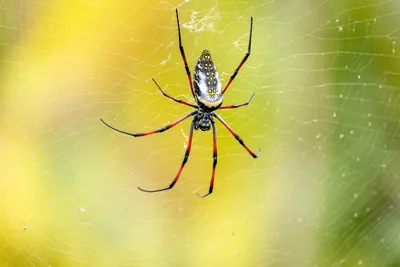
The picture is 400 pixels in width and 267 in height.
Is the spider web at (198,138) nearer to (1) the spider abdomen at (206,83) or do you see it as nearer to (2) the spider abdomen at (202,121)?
(2) the spider abdomen at (202,121)

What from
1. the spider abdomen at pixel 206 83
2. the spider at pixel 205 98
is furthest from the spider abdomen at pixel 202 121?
the spider abdomen at pixel 206 83

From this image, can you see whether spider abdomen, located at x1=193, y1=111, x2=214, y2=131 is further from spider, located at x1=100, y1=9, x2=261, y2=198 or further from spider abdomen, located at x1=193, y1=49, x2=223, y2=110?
spider abdomen, located at x1=193, y1=49, x2=223, y2=110

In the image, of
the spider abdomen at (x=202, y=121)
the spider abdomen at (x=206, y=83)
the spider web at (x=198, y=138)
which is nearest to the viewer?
the spider abdomen at (x=206, y=83)

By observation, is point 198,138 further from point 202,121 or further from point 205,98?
point 205,98

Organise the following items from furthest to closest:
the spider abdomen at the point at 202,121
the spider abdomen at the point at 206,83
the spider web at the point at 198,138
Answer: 1. the spider abdomen at the point at 202,121
2. the spider web at the point at 198,138
3. the spider abdomen at the point at 206,83

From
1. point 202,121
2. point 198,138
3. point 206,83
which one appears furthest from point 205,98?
point 198,138

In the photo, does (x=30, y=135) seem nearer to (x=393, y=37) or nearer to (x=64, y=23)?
(x=64, y=23)
